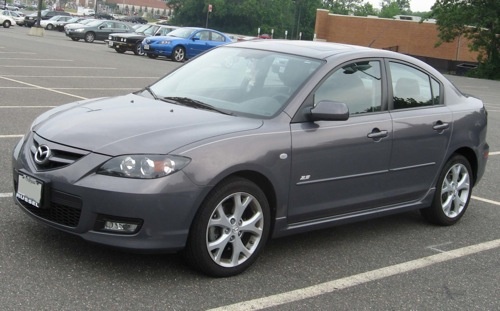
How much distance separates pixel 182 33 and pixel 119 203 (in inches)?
1003

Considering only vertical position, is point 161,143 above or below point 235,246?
above

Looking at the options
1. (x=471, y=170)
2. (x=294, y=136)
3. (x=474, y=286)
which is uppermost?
(x=294, y=136)

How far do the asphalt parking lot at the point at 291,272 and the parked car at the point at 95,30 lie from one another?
114 ft

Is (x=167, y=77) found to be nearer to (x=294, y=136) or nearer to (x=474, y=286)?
(x=294, y=136)

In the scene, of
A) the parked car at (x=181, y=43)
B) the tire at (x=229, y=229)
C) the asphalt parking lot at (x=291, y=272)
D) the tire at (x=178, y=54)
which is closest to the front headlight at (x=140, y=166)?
the tire at (x=229, y=229)

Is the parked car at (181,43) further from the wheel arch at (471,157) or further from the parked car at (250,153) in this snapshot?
the parked car at (250,153)

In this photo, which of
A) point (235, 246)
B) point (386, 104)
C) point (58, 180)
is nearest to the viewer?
point (58, 180)

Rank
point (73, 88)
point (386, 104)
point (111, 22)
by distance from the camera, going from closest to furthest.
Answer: point (386, 104), point (73, 88), point (111, 22)

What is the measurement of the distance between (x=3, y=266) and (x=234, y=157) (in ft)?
5.29

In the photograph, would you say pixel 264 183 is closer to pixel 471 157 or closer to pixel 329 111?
pixel 329 111

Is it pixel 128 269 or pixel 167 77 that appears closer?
pixel 128 269

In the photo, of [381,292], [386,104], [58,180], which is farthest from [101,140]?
[386,104]

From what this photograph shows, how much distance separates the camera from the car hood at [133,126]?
160 inches

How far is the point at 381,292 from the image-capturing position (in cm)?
432
